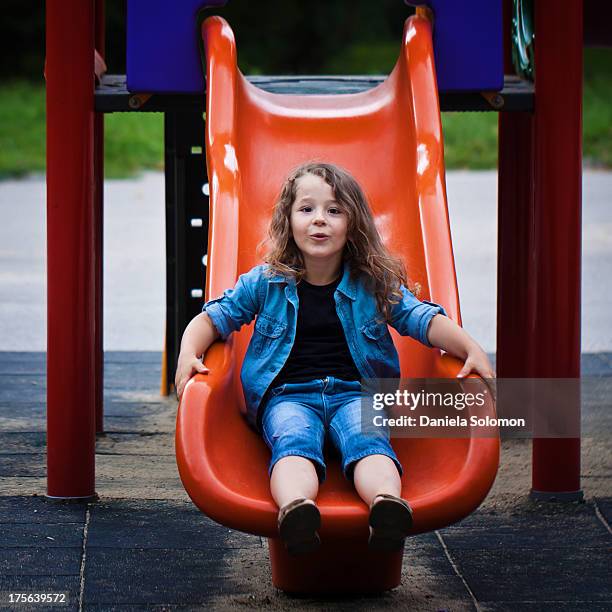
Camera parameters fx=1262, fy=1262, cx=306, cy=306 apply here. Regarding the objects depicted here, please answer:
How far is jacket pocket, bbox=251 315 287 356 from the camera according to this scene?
11.5 feet

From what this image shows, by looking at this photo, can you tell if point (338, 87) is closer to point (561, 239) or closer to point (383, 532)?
point (561, 239)

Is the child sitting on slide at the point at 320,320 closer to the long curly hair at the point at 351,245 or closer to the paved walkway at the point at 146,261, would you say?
the long curly hair at the point at 351,245

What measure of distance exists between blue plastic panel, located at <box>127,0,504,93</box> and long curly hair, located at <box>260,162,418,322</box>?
0.87 meters

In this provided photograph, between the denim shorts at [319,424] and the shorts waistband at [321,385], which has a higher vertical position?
the shorts waistband at [321,385]

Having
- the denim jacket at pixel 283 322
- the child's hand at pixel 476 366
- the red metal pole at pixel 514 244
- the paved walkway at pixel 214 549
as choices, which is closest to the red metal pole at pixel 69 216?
the paved walkway at pixel 214 549

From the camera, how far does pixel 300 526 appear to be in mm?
2936

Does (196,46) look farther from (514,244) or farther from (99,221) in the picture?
(514,244)

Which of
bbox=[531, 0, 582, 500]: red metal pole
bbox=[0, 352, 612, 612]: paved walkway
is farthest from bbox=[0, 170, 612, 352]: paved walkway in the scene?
bbox=[531, 0, 582, 500]: red metal pole

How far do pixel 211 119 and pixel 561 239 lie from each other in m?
1.25

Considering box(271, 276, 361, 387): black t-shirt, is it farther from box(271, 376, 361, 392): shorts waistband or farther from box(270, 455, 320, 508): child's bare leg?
box(270, 455, 320, 508): child's bare leg

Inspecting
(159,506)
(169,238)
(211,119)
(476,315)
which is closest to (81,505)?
(159,506)

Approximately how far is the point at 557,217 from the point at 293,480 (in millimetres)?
1658

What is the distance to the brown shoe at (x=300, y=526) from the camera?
2936mm

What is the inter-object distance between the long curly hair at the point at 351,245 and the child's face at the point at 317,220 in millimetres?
18
